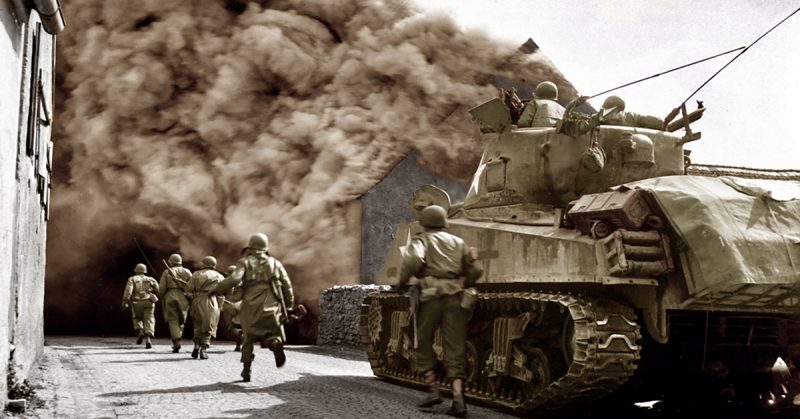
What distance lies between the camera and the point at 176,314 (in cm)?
1788

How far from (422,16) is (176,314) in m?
11.3

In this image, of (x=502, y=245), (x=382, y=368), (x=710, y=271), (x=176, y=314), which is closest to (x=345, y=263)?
(x=176, y=314)

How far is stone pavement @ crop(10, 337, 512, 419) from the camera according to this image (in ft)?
26.2

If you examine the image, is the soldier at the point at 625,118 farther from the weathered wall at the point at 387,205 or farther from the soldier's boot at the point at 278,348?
the weathered wall at the point at 387,205

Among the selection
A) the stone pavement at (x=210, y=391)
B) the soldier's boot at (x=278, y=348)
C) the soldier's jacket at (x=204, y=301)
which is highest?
the soldier's jacket at (x=204, y=301)

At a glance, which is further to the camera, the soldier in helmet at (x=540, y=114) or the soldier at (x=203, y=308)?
the soldier at (x=203, y=308)

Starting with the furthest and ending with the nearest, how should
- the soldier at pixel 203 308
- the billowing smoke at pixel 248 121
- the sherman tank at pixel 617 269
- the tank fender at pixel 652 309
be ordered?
the billowing smoke at pixel 248 121, the soldier at pixel 203 308, the tank fender at pixel 652 309, the sherman tank at pixel 617 269

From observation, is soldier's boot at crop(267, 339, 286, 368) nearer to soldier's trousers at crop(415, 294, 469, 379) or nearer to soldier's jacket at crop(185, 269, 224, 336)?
soldier's trousers at crop(415, 294, 469, 379)

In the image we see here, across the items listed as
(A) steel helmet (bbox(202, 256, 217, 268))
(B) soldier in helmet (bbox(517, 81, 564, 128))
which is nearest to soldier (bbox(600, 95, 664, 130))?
(B) soldier in helmet (bbox(517, 81, 564, 128))

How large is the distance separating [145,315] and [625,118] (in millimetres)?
13138

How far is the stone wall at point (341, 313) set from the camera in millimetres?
20281

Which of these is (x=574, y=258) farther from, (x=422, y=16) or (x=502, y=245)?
(x=422, y=16)

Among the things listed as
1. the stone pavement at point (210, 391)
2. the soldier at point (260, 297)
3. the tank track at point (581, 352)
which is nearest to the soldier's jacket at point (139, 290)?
the stone pavement at point (210, 391)

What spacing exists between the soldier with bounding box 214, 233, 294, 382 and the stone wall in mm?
8587
